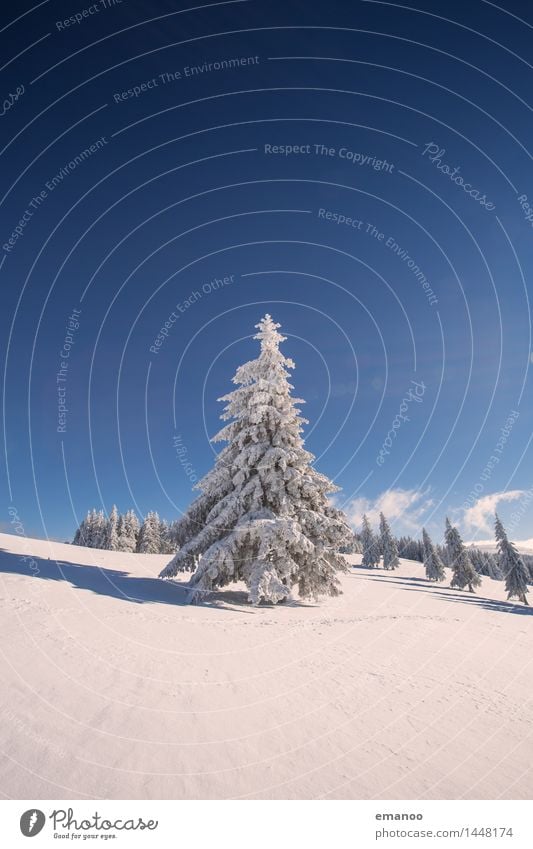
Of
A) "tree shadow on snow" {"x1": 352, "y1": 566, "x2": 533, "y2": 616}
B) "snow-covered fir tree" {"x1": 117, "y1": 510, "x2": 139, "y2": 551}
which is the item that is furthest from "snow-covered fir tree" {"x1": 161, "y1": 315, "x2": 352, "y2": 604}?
"snow-covered fir tree" {"x1": 117, "y1": 510, "x2": 139, "y2": 551}

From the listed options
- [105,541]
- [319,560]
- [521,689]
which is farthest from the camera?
[105,541]

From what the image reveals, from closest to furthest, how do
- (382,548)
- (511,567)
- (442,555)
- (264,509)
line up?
(264,509)
(511,567)
(382,548)
(442,555)

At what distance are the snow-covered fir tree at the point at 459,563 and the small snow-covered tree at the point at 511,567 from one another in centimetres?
502

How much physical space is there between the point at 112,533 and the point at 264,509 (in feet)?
Answer: 211

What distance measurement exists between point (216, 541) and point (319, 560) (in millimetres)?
4116

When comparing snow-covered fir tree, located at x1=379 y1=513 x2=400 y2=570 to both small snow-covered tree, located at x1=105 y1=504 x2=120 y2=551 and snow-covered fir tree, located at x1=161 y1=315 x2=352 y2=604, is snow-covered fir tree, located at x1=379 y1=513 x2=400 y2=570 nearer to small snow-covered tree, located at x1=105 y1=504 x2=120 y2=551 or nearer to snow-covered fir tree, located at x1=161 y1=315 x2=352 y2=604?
small snow-covered tree, located at x1=105 y1=504 x2=120 y2=551

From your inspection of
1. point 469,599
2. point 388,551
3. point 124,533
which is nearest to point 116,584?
point 469,599

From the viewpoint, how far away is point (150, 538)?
68438 millimetres

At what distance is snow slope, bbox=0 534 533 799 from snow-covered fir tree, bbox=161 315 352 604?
2.61 m

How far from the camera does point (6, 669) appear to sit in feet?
20.2

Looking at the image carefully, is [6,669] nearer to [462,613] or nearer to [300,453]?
[300,453]
